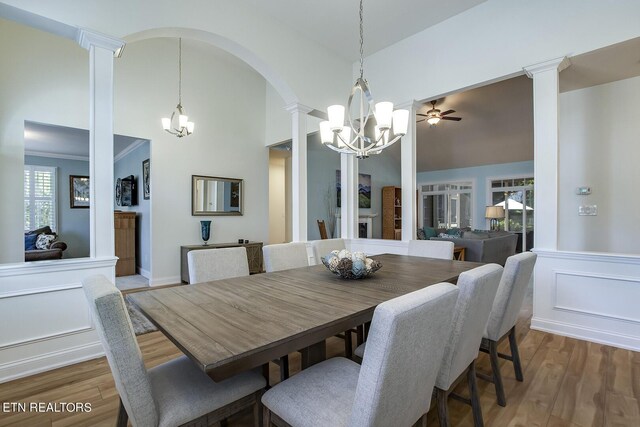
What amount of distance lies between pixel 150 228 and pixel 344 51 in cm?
395

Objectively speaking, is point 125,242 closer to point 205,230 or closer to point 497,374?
point 205,230

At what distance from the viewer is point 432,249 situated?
2986 mm

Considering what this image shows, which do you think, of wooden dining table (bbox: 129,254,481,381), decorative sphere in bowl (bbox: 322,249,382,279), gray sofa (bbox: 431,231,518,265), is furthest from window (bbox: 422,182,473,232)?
decorative sphere in bowl (bbox: 322,249,382,279)

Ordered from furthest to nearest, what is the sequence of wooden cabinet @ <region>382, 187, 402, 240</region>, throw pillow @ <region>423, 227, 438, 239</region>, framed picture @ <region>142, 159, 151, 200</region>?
wooden cabinet @ <region>382, 187, 402, 240</region>
throw pillow @ <region>423, 227, 438, 239</region>
framed picture @ <region>142, 159, 151, 200</region>

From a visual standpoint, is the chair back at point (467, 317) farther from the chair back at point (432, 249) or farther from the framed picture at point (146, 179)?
the framed picture at point (146, 179)

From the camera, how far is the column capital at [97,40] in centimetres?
228

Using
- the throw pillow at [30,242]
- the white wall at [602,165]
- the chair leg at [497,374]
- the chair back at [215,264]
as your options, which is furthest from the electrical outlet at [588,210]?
the throw pillow at [30,242]

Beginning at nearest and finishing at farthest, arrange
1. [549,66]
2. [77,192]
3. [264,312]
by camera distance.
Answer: [264,312] < [549,66] < [77,192]

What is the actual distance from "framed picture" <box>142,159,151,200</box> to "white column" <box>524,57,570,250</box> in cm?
528

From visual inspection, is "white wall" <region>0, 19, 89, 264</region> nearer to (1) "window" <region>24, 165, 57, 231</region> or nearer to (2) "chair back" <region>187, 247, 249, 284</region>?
(2) "chair back" <region>187, 247, 249, 284</region>

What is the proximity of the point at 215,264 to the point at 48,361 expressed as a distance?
1411 millimetres

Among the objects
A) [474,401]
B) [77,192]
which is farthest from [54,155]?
[474,401]

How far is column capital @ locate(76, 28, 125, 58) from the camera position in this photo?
2275mm

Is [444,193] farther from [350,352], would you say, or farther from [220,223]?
[350,352]
